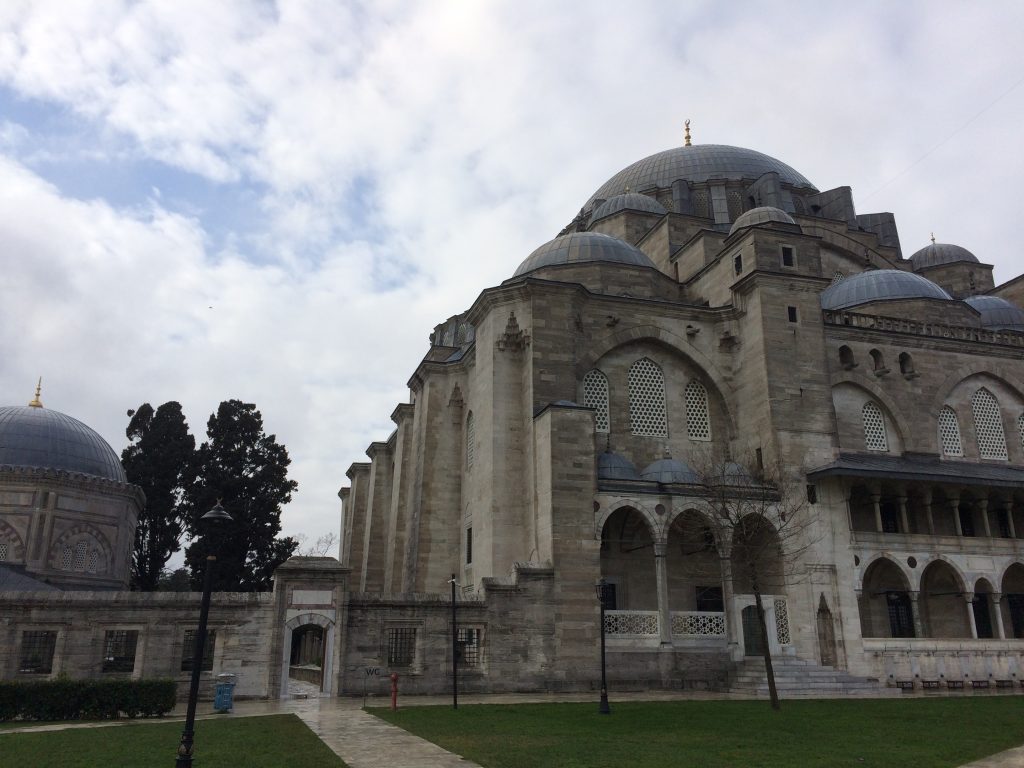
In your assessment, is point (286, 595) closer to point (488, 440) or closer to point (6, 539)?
point (488, 440)

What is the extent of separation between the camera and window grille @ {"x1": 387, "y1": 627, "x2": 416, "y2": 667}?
A: 1881 centimetres

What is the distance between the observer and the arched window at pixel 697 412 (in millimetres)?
25675

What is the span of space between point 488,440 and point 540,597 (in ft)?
17.6

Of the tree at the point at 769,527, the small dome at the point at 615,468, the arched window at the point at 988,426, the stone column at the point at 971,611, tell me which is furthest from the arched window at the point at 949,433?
the small dome at the point at 615,468

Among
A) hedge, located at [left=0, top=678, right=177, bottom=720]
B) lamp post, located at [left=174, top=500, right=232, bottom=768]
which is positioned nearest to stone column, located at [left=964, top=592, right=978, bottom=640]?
hedge, located at [left=0, top=678, right=177, bottom=720]

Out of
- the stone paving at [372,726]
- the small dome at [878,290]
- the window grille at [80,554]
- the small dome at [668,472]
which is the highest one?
the small dome at [878,290]

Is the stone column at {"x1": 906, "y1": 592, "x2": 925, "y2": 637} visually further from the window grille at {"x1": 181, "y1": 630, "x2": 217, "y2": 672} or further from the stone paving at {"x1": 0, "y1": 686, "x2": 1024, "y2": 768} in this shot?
the window grille at {"x1": 181, "y1": 630, "x2": 217, "y2": 672}

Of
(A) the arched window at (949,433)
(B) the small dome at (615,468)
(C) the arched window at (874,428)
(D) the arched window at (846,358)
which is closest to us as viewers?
(B) the small dome at (615,468)

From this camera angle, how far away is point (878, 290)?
2934 centimetres

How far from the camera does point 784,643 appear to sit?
21812mm

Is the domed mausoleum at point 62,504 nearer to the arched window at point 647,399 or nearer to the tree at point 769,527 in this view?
the arched window at point 647,399

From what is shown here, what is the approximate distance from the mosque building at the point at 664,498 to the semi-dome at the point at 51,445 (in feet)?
0.52

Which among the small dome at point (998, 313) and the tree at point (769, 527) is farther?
the small dome at point (998, 313)

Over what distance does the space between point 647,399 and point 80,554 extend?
75.6 ft
